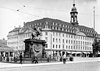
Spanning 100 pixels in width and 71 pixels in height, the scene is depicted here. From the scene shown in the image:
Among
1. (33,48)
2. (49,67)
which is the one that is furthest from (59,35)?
(49,67)

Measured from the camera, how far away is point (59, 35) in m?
94.1

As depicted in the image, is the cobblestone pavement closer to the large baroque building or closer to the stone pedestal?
the stone pedestal

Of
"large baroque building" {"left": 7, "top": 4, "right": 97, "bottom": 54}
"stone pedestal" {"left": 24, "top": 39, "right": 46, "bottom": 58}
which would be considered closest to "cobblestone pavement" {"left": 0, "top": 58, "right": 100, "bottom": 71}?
"stone pedestal" {"left": 24, "top": 39, "right": 46, "bottom": 58}

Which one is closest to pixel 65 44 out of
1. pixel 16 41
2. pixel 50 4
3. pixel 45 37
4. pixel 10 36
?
pixel 45 37

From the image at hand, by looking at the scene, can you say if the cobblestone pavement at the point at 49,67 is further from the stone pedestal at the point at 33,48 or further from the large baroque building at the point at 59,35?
the large baroque building at the point at 59,35

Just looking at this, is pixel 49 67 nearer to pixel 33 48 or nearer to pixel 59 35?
pixel 33 48

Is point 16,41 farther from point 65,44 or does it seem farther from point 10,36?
A: point 65,44

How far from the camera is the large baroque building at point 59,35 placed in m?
90.2

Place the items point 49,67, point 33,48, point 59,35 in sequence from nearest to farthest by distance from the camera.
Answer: point 49,67 < point 33,48 < point 59,35

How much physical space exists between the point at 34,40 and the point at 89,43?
88.6 m

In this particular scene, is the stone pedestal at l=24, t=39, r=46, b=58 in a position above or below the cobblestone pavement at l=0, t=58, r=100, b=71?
above

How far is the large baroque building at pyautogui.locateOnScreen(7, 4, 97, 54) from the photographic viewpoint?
90.2 meters

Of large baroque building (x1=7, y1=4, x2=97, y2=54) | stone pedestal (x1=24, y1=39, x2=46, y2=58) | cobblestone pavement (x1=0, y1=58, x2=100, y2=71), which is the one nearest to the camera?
cobblestone pavement (x1=0, y1=58, x2=100, y2=71)

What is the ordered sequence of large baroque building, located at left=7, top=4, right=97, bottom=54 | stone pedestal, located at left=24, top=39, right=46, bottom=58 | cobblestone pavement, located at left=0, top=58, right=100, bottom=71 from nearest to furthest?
cobblestone pavement, located at left=0, top=58, right=100, bottom=71
stone pedestal, located at left=24, top=39, right=46, bottom=58
large baroque building, located at left=7, top=4, right=97, bottom=54
